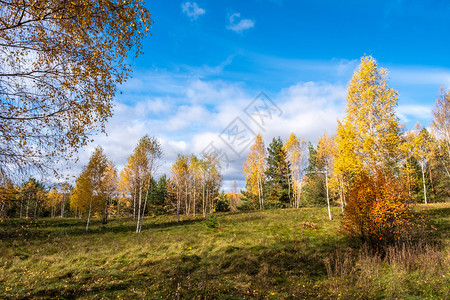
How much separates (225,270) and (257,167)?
2513cm

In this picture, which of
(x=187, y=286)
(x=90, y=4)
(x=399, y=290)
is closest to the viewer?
(x=90, y=4)

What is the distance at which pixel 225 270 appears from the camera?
851cm

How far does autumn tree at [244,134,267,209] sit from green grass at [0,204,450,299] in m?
20.2

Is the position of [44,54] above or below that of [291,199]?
above

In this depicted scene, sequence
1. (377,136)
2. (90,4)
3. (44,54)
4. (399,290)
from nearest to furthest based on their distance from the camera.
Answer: (90,4) < (44,54) < (399,290) < (377,136)

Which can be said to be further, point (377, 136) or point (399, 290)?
point (377, 136)

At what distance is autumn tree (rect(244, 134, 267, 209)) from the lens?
32938 millimetres

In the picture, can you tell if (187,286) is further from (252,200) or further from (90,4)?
(252,200)

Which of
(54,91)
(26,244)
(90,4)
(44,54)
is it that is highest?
(90,4)

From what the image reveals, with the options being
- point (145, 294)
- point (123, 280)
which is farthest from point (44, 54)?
point (123, 280)

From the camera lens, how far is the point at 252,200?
1423 inches

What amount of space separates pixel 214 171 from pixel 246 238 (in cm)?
1870

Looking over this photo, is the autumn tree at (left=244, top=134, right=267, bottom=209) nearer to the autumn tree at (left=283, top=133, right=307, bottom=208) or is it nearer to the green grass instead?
the autumn tree at (left=283, top=133, right=307, bottom=208)

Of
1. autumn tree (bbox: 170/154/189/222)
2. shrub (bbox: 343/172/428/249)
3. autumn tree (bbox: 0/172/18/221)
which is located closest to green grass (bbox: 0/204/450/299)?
autumn tree (bbox: 0/172/18/221)
